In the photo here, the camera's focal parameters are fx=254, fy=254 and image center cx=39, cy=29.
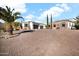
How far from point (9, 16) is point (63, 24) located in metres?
0.73

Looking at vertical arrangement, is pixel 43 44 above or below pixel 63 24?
below

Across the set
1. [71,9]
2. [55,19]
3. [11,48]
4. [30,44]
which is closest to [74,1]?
[71,9]

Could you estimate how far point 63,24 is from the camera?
339cm

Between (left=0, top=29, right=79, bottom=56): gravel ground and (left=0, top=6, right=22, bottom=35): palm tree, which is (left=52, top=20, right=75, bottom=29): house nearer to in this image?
(left=0, top=29, right=79, bottom=56): gravel ground

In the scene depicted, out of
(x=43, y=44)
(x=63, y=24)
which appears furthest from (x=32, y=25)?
(x=63, y=24)

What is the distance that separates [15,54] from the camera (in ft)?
10.9

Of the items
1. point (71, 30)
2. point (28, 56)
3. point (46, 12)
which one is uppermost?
point (46, 12)

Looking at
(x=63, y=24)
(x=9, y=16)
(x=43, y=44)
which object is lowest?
(x=43, y=44)

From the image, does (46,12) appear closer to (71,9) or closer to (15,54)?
(71,9)

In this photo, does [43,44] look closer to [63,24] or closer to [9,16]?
[63,24]

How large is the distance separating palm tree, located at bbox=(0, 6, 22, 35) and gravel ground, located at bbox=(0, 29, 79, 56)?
0.59 ft

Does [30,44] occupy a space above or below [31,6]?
below

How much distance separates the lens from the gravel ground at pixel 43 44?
3.31 meters

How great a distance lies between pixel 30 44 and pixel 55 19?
466 millimetres
